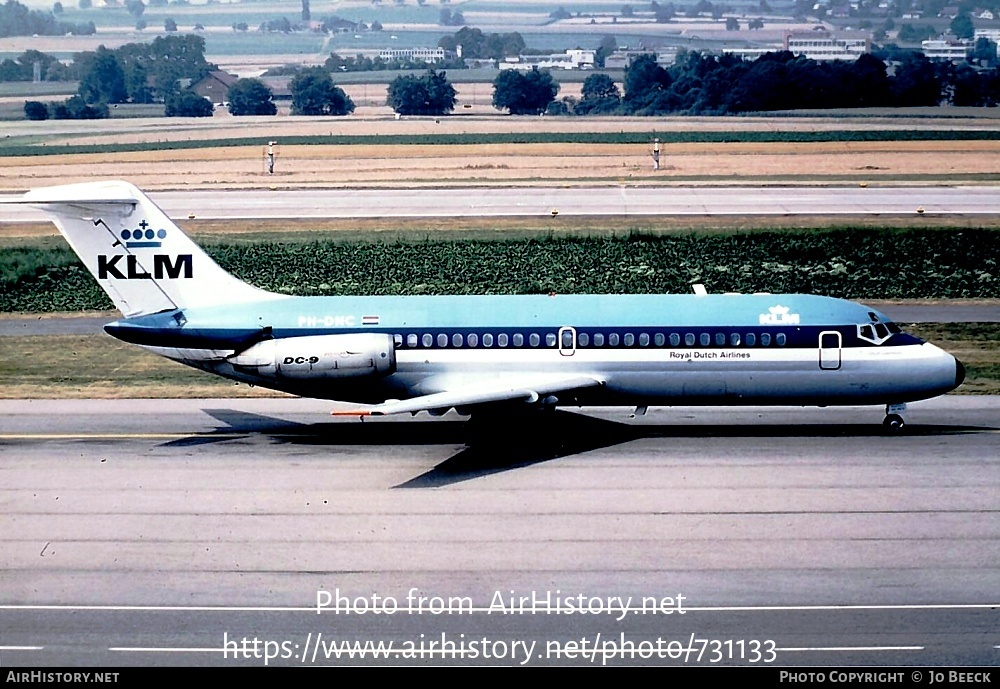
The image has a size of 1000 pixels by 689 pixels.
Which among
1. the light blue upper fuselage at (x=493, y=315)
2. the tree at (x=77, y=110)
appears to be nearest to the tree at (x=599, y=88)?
the tree at (x=77, y=110)

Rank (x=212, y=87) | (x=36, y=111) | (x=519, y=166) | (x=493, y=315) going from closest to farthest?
(x=493, y=315)
(x=519, y=166)
(x=36, y=111)
(x=212, y=87)

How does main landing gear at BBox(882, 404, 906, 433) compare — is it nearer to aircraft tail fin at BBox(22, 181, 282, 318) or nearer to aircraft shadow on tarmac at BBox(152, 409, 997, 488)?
aircraft shadow on tarmac at BBox(152, 409, 997, 488)

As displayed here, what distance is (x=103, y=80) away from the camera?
504 feet

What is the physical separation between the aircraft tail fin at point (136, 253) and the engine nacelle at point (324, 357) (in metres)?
2.29

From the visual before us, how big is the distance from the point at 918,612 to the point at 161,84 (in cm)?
15654

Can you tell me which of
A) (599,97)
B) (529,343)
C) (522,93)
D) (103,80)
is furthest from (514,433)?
(103,80)

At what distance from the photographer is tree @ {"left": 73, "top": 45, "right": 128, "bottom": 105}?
5856 inches

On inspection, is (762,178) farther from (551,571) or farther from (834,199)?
(551,571)

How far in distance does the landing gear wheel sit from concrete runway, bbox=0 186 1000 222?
112 ft

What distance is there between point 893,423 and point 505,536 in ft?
40.7

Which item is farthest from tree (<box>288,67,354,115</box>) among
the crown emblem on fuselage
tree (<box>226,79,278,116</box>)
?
the crown emblem on fuselage

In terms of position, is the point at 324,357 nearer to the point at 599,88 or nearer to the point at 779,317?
the point at 779,317

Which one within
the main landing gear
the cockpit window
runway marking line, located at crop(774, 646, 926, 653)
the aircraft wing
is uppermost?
the cockpit window

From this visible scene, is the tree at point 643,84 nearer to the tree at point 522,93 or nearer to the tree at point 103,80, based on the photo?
the tree at point 522,93
